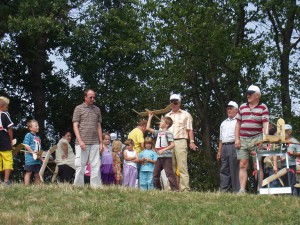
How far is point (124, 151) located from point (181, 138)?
2309 mm

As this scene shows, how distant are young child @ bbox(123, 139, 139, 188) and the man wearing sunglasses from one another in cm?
242

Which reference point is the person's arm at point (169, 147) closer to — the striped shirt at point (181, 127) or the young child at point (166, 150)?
the young child at point (166, 150)

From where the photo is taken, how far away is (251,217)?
10.9 meters

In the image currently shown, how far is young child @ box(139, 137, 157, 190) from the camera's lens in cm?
1645

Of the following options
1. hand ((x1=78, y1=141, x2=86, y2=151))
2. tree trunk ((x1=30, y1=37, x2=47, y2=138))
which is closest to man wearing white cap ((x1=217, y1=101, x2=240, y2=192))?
hand ((x1=78, y1=141, x2=86, y2=151))

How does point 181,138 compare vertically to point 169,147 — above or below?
above

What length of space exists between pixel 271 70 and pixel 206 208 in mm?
17293

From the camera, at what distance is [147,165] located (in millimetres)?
16500

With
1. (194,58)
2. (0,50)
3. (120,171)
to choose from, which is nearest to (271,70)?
(194,58)

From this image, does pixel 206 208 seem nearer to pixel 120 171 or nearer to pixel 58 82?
pixel 120 171

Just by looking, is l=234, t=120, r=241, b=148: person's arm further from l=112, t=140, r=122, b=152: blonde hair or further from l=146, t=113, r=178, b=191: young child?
l=112, t=140, r=122, b=152: blonde hair

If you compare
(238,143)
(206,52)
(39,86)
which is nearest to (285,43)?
(206,52)

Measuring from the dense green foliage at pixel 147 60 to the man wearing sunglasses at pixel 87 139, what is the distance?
10889mm

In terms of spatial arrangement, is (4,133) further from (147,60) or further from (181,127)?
(147,60)
